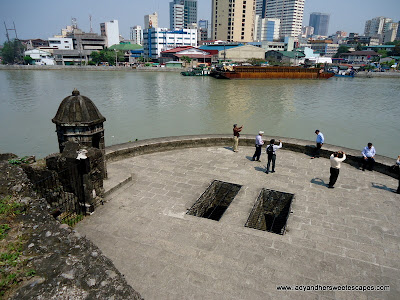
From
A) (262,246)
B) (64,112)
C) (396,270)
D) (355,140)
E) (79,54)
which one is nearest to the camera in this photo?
(396,270)

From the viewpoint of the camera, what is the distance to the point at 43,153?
18547 mm

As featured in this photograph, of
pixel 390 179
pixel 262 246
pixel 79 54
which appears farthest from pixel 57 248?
pixel 79 54

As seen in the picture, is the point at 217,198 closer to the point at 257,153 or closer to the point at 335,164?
the point at 257,153

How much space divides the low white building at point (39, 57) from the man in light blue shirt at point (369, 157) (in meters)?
115

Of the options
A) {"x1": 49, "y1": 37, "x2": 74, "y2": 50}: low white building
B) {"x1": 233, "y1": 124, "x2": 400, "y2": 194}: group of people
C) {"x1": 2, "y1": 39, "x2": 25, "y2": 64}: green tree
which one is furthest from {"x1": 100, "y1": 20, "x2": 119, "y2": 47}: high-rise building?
{"x1": 233, "y1": 124, "x2": 400, "y2": 194}: group of people

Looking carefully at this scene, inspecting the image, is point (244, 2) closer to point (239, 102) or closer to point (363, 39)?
point (363, 39)

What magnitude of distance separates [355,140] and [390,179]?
574 inches

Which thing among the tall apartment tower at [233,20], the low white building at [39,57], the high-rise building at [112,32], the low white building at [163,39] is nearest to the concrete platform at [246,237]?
the low white building at [39,57]

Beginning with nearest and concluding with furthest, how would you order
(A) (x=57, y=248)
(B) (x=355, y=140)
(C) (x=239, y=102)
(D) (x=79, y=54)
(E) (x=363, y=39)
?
1. (A) (x=57, y=248)
2. (B) (x=355, y=140)
3. (C) (x=239, y=102)
4. (D) (x=79, y=54)
5. (E) (x=363, y=39)

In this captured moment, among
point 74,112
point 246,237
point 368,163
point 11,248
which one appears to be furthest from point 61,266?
point 368,163

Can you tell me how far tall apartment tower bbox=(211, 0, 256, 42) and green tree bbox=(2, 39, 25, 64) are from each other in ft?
292

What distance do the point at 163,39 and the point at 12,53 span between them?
6232 centimetres

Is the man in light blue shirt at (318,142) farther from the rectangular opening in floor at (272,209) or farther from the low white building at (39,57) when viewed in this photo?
the low white building at (39,57)

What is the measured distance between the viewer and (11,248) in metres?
3.90
